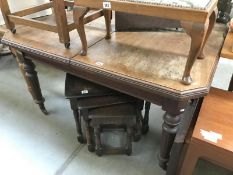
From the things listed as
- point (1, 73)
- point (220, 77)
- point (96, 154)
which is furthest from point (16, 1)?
point (220, 77)

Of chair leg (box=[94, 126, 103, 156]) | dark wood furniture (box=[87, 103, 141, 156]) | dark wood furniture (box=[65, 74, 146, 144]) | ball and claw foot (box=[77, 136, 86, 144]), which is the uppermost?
dark wood furniture (box=[65, 74, 146, 144])

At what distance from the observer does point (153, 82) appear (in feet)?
2.77

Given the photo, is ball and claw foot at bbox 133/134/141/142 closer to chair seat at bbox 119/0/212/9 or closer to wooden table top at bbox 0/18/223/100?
wooden table top at bbox 0/18/223/100

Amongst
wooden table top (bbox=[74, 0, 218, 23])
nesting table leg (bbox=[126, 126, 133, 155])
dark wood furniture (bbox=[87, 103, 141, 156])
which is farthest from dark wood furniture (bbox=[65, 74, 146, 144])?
wooden table top (bbox=[74, 0, 218, 23])

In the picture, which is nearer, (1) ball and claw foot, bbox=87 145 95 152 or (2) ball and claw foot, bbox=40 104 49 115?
(1) ball and claw foot, bbox=87 145 95 152

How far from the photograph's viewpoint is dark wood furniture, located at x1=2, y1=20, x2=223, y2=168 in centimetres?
85

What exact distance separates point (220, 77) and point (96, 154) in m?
1.46

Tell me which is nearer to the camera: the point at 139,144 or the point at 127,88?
the point at 127,88

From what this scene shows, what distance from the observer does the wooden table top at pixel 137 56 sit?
0.85 m

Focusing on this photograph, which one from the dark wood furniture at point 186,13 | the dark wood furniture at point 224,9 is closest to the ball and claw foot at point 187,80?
the dark wood furniture at point 186,13

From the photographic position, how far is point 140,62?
3.18 feet

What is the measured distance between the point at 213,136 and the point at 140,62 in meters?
0.43

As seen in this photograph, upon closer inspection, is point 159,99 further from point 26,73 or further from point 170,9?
point 26,73

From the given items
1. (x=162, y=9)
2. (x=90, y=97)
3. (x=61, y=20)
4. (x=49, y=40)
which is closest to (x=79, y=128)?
(x=90, y=97)
